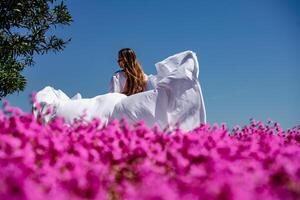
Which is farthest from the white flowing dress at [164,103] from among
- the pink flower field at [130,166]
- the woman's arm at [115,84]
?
the pink flower field at [130,166]

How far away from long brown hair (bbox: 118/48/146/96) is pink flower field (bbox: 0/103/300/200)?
5.05 m

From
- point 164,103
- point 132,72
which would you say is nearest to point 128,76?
point 132,72

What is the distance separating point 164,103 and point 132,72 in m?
1.66

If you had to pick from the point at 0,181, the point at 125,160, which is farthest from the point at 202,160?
the point at 0,181

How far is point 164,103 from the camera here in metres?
7.80

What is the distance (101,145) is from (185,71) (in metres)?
4.52

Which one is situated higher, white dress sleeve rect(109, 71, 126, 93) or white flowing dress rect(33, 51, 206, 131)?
white dress sleeve rect(109, 71, 126, 93)

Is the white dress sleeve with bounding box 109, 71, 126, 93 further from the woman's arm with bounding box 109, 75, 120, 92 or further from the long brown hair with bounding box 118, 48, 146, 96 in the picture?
the long brown hair with bounding box 118, 48, 146, 96

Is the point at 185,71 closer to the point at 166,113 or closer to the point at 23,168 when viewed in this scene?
the point at 166,113

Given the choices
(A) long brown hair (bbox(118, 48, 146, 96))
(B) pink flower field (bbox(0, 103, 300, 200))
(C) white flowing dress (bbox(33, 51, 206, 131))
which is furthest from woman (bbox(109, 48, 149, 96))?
(B) pink flower field (bbox(0, 103, 300, 200))

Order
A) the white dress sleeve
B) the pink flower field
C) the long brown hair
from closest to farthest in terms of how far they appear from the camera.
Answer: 1. the pink flower field
2. the long brown hair
3. the white dress sleeve

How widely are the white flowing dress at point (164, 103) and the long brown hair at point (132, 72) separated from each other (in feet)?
3.39

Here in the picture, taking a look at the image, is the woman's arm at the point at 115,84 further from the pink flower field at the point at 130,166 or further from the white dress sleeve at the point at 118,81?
the pink flower field at the point at 130,166

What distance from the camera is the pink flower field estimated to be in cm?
190
